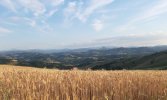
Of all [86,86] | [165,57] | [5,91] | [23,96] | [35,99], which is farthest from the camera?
[165,57]

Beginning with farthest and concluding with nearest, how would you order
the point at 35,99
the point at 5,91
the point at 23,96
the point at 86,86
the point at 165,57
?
the point at 165,57 < the point at 86,86 < the point at 5,91 < the point at 23,96 < the point at 35,99

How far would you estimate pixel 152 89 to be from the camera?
870cm

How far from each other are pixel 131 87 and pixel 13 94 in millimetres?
3146

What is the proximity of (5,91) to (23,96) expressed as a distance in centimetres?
97

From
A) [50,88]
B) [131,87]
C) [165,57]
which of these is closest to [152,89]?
[131,87]

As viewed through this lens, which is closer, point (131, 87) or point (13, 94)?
point (13, 94)

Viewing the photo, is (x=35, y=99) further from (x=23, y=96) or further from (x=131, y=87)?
(x=131, y=87)

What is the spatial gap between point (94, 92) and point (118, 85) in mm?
808

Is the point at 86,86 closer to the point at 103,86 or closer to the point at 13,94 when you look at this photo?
the point at 103,86

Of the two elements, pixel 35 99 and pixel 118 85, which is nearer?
pixel 35 99

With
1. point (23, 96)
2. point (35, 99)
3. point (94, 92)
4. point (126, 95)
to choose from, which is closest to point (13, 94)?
point (23, 96)

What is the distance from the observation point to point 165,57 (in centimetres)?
9912

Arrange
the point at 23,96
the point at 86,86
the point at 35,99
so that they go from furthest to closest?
the point at 86,86 → the point at 23,96 → the point at 35,99

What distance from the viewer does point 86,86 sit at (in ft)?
28.1
